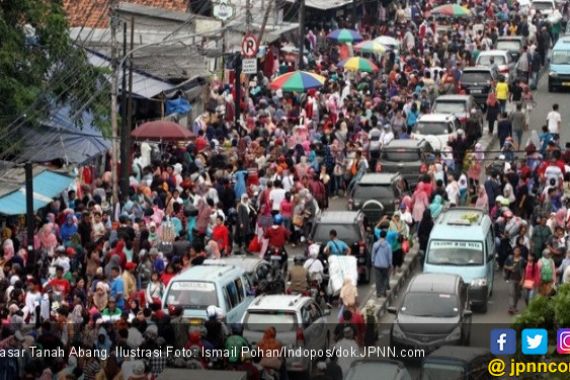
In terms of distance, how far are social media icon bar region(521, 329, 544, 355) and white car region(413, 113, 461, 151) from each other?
23344 millimetres

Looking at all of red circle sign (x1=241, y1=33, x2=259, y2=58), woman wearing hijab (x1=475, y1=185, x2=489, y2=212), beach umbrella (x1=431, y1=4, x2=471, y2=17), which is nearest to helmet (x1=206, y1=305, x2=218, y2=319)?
woman wearing hijab (x1=475, y1=185, x2=489, y2=212)

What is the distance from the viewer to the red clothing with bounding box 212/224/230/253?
34.8 m

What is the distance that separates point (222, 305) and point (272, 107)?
20.4m

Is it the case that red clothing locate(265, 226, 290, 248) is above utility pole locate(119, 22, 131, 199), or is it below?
below

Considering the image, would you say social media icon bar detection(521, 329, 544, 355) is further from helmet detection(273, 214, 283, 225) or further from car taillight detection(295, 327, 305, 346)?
helmet detection(273, 214, 283, 225)

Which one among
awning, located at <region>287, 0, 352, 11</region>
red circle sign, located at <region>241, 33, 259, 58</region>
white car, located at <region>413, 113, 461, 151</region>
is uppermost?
awning, located at <region>287, 0, 352, 11</region>

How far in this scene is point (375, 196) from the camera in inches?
1523

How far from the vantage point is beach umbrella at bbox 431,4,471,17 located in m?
67.4

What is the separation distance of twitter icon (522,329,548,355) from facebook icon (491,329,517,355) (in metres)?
1.05

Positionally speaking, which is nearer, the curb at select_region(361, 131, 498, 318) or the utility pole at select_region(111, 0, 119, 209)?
the curb at select_region(361, 131, 498, 318)

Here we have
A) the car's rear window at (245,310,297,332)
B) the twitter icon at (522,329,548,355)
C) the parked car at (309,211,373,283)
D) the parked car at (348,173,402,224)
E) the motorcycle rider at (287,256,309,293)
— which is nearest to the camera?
the twitter icon at (522,329,548,355)

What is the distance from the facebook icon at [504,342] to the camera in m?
22.9

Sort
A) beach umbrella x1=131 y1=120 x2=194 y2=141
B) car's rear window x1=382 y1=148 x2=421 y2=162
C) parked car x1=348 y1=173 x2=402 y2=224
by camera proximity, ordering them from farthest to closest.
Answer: car's rear window x1=382 y1=148 x2=421 y2=162 < beach umbrella x1=131 y1=120 x2=194 y2=141 < parked car x1=348 y1=173 x2=402 y2=224

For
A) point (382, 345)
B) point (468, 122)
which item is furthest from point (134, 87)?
point (382, 345)
